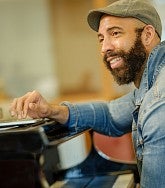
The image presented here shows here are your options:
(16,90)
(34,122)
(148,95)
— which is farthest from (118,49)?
(16,90)

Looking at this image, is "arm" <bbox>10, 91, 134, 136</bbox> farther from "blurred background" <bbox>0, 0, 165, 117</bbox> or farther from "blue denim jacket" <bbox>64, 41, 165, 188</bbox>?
"blurred background" <bbox>0, 0, 165, 117</bbox>

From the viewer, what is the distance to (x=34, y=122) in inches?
44.1

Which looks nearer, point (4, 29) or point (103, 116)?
point (103, 116)

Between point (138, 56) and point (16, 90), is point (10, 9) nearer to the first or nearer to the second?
point (16, 90)

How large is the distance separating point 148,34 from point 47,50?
2504 millimetres

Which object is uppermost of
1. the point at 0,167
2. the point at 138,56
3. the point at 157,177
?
the point at 138,56

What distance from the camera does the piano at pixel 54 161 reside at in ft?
2.90

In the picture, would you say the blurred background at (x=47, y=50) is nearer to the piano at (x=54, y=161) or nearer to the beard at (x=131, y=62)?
the piano at (x=54, y=161)

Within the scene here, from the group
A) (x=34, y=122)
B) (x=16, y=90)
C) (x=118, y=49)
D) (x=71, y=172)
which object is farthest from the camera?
(x=16, y=90)

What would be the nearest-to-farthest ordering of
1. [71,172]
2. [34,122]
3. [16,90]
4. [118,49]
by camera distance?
1. [34,122]
2. [118,49]
3. [71,172]
4. [16,90]

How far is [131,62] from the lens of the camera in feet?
4.58

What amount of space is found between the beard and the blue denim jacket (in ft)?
0.31

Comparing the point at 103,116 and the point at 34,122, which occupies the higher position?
the point at 34,122

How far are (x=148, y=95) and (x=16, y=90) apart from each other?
9.02ft
